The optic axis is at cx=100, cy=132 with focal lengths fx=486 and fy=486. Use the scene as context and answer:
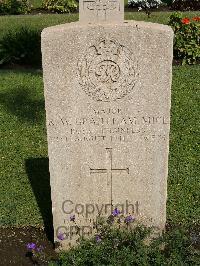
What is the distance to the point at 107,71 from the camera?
11.5 ft

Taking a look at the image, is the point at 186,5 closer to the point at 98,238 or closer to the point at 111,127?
the point at 111,127

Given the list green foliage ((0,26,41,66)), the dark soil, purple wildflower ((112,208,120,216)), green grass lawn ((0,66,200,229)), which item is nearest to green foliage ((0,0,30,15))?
green foliage ((0,26,41,66))

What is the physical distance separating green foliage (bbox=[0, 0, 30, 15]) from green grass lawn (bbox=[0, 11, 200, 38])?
2.71ft

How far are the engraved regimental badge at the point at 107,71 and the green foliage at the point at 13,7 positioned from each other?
13.0 metres

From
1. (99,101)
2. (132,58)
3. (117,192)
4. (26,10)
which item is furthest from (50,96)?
(26,10)

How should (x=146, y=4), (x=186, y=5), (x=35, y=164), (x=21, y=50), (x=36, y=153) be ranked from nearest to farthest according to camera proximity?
(x=35, y=164), (x=36, y=153), (x=21, y=50), (x=146, y=4), (x=186, y=5)

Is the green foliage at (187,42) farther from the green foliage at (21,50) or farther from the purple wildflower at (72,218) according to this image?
the purple wildflower at (72,218)

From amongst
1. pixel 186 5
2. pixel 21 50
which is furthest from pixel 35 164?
pixel 186 5

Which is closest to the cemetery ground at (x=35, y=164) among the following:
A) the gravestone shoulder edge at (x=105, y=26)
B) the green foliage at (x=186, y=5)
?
the gravestone shoulder edge at (x=105, y=26)

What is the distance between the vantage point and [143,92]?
357 centimetres

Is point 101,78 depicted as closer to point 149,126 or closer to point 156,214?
point 149,126

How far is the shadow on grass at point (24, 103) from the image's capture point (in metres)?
7.31

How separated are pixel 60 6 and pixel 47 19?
5.46 ft

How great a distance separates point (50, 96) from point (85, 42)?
0.48m
